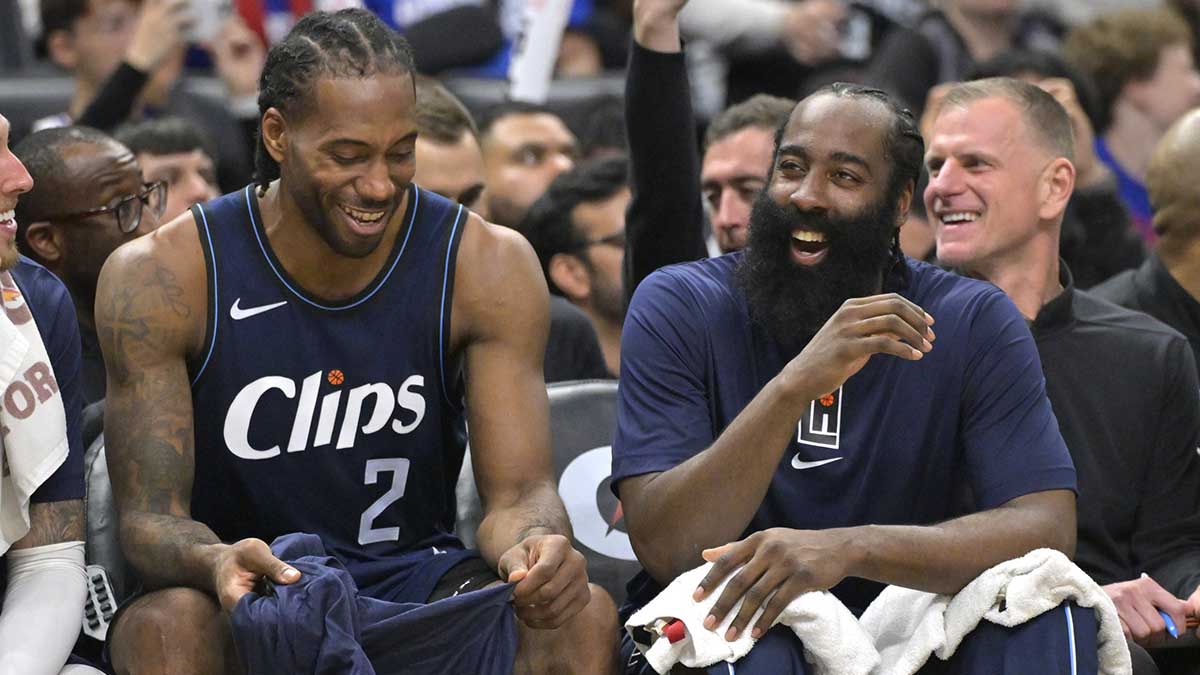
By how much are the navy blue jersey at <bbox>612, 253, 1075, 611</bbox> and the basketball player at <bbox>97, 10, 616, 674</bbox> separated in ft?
0.96

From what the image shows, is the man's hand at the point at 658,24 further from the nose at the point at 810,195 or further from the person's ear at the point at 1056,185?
the person's ear at the point at 1056,185

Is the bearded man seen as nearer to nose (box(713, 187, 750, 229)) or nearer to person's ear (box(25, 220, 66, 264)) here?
nose (box(713, 187, 750, 229))

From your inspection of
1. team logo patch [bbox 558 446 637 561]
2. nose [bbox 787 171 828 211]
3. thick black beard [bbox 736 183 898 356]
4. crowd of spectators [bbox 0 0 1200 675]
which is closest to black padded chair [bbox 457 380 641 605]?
team logo patch [bbox 558 446 637 561]

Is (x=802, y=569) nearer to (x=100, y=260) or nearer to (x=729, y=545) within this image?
(x=729, y=545)

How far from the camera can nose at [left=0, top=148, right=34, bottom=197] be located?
3898 millimetres

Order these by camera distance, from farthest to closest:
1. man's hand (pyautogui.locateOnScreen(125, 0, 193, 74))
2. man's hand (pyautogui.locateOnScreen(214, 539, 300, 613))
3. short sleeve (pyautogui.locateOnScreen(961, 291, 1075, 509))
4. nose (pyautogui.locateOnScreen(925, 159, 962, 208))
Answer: man's hand (pyautogui.locateOnScreen(125, 0, 193, 74)), nose (pyautogui.locateOnScreen(925, 159, 962, 208)), short sleeve (pyautogui.locateOnScreen(961, 291, 1075, 509)), man's hand (pyautogui.locateOnScreen(214, 539, 300, 613))

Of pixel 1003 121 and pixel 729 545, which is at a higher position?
pixel 1003 121

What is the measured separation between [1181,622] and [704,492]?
48.7 inches

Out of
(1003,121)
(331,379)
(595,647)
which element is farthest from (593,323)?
(595,647)

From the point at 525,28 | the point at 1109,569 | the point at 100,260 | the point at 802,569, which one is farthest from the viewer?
the point at 525,28

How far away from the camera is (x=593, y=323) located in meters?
5.97

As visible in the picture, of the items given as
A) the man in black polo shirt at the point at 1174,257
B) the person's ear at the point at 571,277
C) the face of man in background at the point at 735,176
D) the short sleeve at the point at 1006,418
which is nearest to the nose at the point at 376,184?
the short sleeve at the point at 1006,418

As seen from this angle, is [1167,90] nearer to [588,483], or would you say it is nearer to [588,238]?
[588,238]

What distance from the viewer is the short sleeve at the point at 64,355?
156 inches
